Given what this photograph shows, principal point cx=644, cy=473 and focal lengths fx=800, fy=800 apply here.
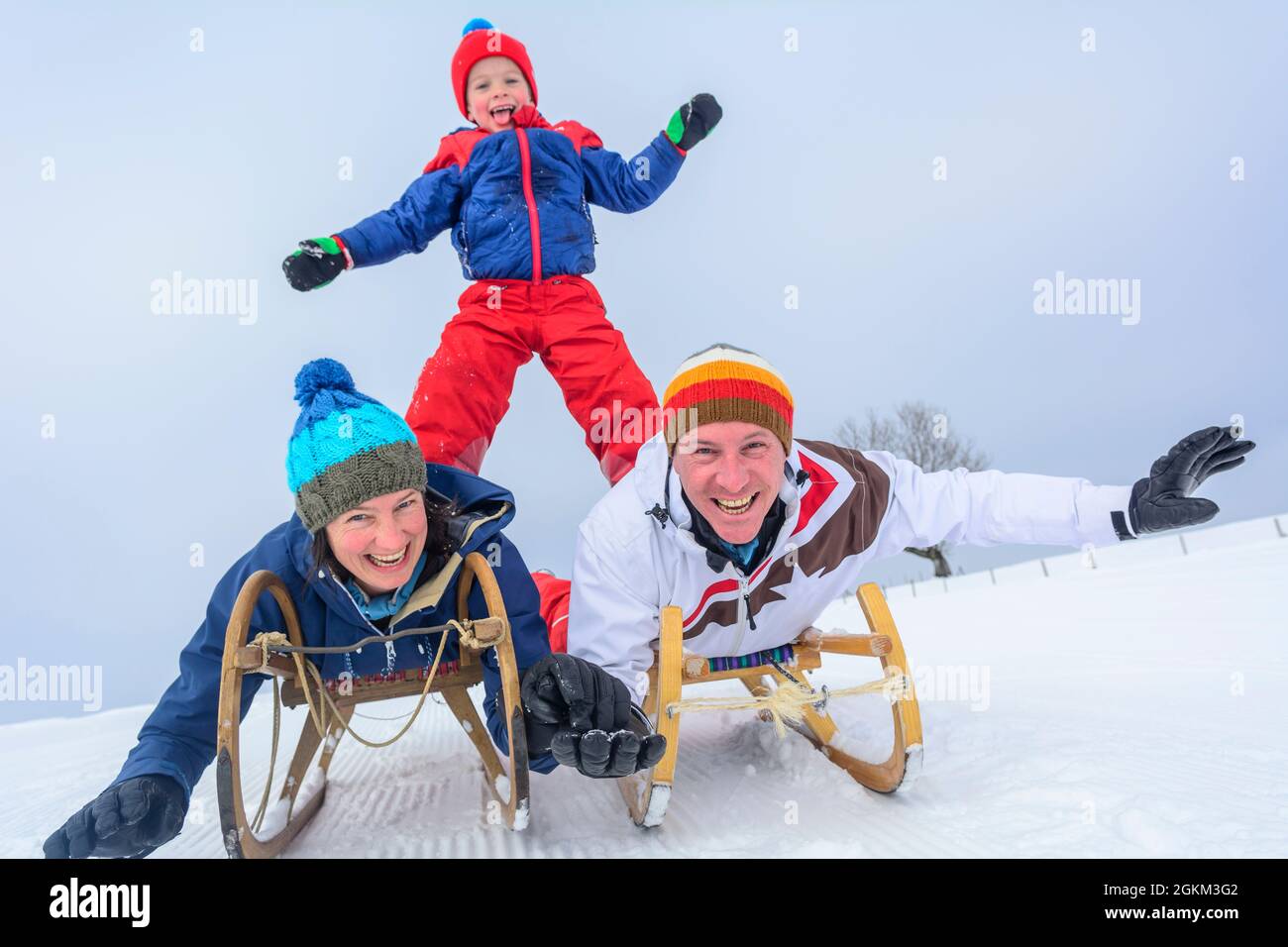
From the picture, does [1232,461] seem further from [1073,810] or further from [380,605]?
[380,605]

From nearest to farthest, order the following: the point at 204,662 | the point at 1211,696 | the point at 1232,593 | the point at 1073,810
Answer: the point at 1073,810
the point at 204,662
the point at 1211,696
the point at 1232,593

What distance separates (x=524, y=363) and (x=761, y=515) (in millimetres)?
1447

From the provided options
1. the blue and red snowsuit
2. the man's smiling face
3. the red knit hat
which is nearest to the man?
the man's smiling face

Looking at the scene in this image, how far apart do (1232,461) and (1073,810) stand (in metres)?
0.99

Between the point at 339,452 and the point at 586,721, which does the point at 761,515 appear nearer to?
the point at 586,721

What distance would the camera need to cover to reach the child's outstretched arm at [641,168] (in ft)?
10.9

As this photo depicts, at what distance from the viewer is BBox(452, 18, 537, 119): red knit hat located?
130 inches

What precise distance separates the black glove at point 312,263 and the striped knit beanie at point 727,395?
157 cm

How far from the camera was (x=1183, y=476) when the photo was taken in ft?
6.60

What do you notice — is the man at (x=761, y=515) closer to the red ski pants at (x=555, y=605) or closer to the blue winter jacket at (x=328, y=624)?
the blue winter jacket at (x=328, y=624)

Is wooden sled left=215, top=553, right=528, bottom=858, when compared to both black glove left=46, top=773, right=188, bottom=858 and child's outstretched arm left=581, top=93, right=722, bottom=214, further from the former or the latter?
child's outstretched arm left=581, top=93, right=722, bottom=214

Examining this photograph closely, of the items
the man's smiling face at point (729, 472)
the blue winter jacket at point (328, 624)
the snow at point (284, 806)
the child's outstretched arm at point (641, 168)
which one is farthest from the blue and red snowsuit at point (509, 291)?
the snow at point (284, 806)
